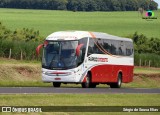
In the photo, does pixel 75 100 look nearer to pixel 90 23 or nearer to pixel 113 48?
pixel 113 48

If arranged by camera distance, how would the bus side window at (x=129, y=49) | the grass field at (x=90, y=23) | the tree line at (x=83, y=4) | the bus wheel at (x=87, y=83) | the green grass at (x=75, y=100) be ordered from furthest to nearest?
the tree line at (x=83, y=4) < the grass field at (x=90, y=23) < the bus side window at (x=129, y=49) < the bus wheel at (x=87, y=83) < the green grass at (x=75, y=100)

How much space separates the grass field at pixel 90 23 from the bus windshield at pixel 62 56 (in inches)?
2083

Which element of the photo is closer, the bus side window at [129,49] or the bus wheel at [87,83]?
the bus wheel at [87,83]

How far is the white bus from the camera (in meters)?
42.5

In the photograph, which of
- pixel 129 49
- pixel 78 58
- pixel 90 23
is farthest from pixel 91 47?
pixel 90 23

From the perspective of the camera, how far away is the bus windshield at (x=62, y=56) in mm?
42500

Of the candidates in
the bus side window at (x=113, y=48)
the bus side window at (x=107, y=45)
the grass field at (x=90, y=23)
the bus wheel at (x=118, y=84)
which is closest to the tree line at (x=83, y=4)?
the grass field at (x=90, y=23)

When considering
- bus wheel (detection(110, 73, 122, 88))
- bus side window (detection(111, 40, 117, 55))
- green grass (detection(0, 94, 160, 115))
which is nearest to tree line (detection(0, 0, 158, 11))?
bus wheel (detection(110, 73, 122, 88))

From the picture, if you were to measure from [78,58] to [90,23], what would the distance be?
75.8 meters

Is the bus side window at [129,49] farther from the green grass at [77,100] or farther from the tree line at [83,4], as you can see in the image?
the tree line at [83,4]

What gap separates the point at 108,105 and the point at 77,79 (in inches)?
538

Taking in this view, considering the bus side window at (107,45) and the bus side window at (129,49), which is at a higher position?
the bus side window at (107,45)

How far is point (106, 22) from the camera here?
123 metres

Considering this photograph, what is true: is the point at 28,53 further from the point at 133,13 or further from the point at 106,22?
the point at 133,13
